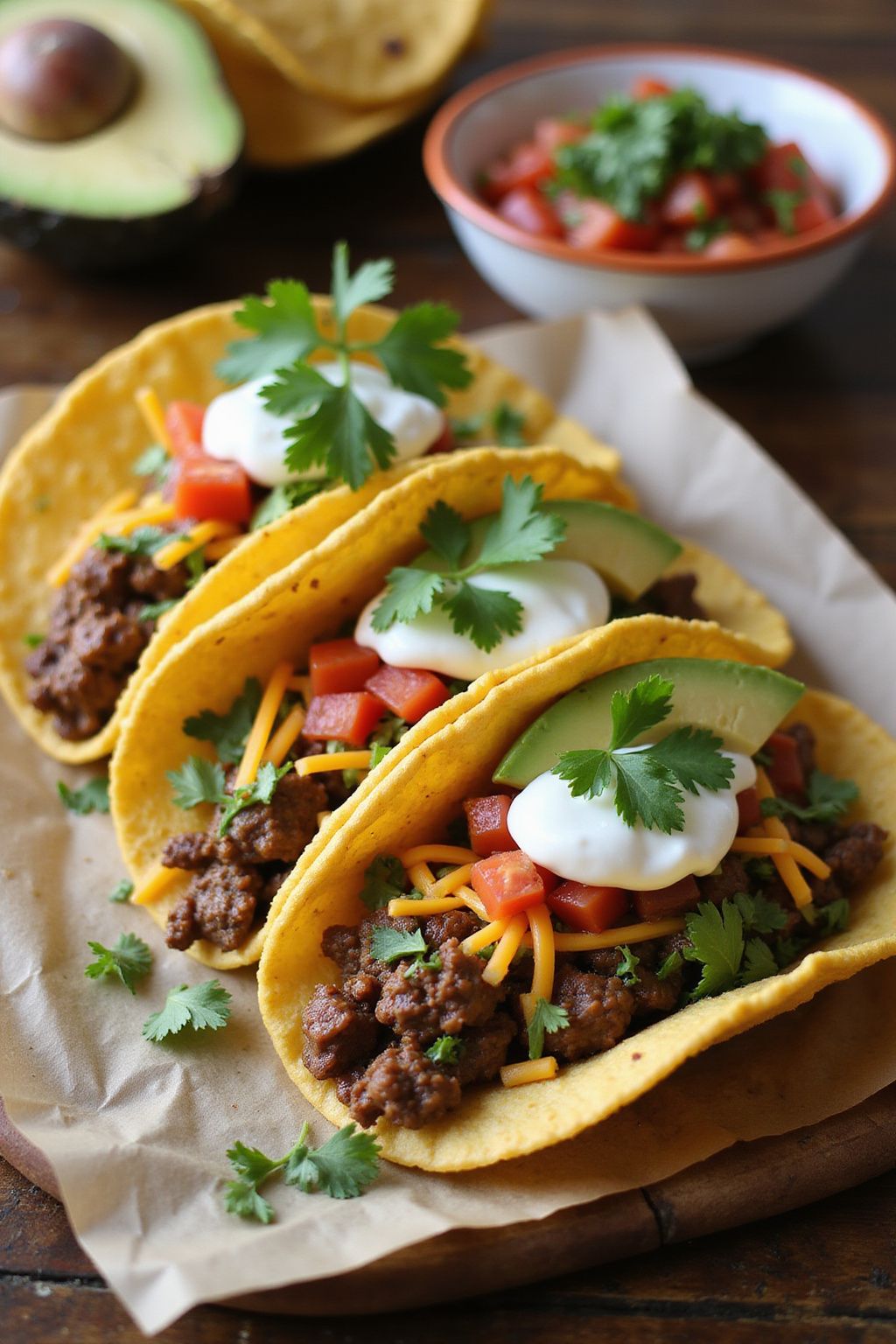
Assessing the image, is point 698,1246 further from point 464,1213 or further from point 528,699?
point 528,699

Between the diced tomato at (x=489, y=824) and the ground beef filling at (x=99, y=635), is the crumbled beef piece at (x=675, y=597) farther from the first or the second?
the ground beef filling at (x=99, y=635)

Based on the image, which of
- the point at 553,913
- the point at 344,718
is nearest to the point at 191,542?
the point at 344,718

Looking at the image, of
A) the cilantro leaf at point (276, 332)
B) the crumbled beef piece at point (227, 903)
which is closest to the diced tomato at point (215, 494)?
the cilantro leaf at point (276, 332)

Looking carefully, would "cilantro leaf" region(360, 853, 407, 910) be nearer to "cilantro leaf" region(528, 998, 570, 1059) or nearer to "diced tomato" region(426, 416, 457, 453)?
"cilantro leaf" region(528, 998, 570, 1059)

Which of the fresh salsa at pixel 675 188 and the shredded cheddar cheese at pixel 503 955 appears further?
the fresh salsa at pixel 675 188

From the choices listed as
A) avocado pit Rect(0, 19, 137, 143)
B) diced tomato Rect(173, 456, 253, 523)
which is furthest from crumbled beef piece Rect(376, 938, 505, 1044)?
avocado pit Rect(0, 19, 137, 143)

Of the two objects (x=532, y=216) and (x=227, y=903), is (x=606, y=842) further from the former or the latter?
(x=532, y=216)
